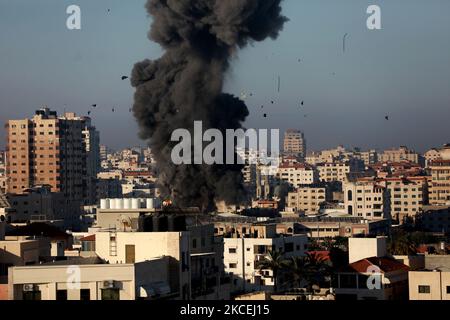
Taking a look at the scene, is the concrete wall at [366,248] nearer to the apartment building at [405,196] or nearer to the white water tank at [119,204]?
the white water tank at [119,204]

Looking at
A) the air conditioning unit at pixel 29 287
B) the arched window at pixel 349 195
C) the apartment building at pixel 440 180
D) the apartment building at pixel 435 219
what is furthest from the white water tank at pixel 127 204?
the apartment building at pixel 440 180

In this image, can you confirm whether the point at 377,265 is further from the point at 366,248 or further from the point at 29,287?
the point at 29,287

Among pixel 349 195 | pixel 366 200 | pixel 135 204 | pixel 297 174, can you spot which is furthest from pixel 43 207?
pixel 297 174

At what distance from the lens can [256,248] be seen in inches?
1706

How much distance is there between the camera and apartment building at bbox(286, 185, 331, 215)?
11719 centimetres

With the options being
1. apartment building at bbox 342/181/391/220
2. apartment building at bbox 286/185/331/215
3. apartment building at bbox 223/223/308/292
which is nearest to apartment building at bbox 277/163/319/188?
apartment building at bbox 286/185/331/215

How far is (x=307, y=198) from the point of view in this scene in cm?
11988

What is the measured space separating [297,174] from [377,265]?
4927 inches

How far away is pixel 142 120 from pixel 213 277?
1359 inches

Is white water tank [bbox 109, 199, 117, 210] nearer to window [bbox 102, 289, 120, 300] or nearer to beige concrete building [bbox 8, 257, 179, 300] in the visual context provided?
beige concrete building [bbox 8, 257, 179, 300]

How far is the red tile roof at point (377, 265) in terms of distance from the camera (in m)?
29.6

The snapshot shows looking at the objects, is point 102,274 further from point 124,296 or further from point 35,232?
point 35,232

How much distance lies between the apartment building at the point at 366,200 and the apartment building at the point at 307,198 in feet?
56.9
